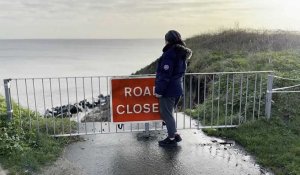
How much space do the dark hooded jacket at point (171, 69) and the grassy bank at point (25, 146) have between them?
7.25ft

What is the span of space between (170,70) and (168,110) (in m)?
0.90

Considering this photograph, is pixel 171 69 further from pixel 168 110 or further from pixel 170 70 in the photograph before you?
pixel 168 110

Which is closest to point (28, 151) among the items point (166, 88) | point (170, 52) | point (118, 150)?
point (118, 150)

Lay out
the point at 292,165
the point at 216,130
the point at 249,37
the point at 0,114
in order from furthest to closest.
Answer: the point at 249,37
the point at 216,130
the point at 0,114
the point at 292,165

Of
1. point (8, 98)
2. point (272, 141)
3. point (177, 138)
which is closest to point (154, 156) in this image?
point (177, 138)

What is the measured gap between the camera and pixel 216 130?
6816 mm

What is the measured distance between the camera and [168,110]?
597cm

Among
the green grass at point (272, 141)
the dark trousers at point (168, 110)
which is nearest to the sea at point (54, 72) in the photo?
the dark trousers at point (168, 110)

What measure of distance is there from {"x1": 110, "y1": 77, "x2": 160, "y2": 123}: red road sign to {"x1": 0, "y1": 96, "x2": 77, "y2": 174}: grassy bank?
1192 mm

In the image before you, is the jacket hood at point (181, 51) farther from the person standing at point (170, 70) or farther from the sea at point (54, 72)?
the sea at point (54, 72)

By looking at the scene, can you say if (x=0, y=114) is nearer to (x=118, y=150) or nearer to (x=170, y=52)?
(x=118, y=150)

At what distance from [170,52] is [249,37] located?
15573 millimetres

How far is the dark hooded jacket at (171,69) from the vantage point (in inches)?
213

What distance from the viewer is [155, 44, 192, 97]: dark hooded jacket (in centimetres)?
542
